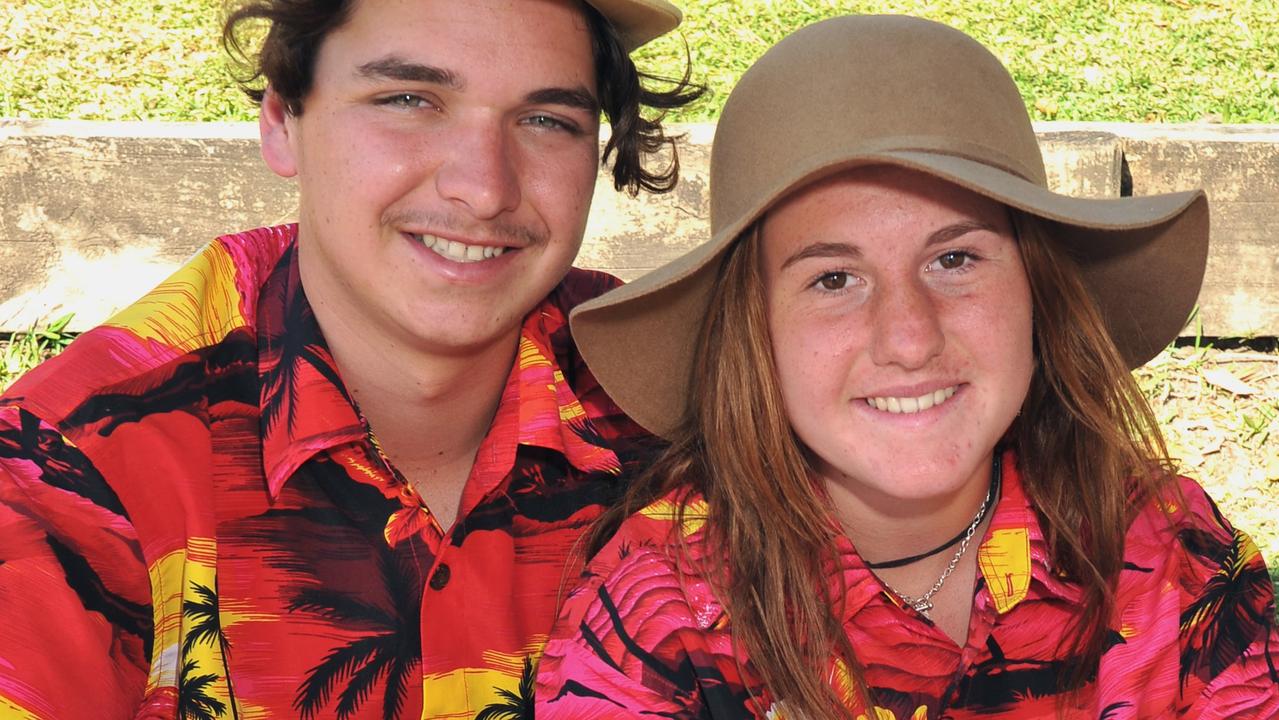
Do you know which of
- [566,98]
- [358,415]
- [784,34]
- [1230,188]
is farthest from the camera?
[784,34]

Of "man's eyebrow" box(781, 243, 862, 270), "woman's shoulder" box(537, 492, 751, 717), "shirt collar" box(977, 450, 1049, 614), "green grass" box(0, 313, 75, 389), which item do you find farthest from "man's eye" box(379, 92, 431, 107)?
"green grass" box(0, 313, 75, 389)

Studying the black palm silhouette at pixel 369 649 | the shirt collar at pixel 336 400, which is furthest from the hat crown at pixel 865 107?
the black palm silhouette at pixel 369 649

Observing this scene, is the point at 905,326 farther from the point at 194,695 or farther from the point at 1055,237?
the point at 194,695

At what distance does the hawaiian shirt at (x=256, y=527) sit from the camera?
2.31 meters

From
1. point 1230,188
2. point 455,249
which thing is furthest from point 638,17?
point 1230,188

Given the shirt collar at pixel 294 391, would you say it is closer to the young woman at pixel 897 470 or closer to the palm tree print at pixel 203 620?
the palm tree print at pixel 203 620

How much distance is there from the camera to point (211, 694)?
98.2 inches

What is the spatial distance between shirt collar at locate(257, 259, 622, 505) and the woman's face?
22.1 inches

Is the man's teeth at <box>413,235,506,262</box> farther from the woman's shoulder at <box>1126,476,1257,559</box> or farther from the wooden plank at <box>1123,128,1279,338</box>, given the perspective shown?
the wooden plank at <box>1123,128,1279,338</box>

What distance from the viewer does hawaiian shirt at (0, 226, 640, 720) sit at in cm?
231

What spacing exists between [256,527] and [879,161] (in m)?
1.22

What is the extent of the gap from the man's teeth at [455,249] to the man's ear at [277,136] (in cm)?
43

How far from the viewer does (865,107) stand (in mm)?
2381

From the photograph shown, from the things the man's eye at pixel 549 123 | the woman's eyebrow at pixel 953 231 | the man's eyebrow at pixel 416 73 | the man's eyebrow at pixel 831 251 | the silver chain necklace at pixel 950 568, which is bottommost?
the silver chain necklace at pixel 950 568
